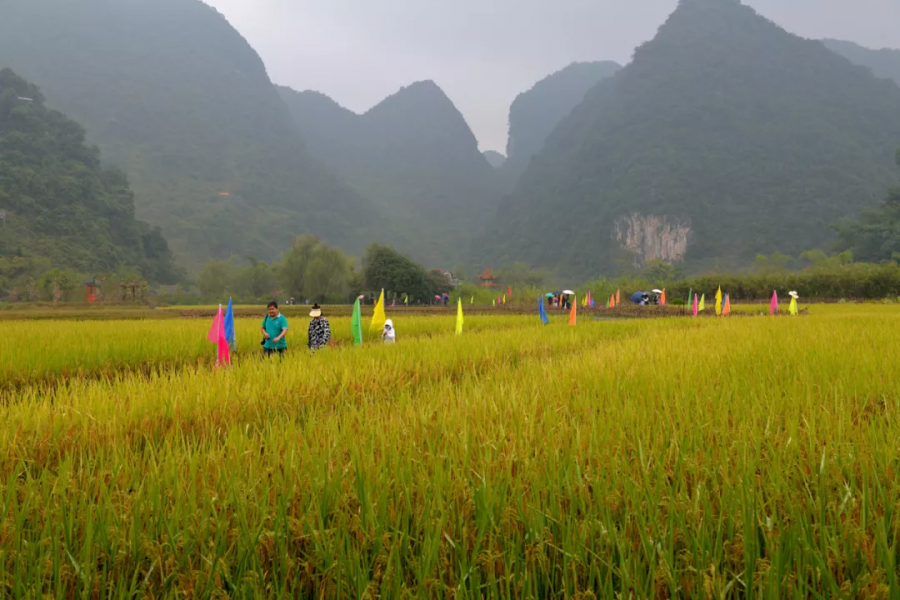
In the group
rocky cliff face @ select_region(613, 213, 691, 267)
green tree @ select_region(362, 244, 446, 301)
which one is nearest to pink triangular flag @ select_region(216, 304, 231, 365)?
green tree @ select_region(362, 244, 446, 301)

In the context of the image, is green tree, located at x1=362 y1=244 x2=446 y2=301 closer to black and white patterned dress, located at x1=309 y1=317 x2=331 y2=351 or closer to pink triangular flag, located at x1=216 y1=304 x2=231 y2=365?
black and white patterned dress, located at x1=309 y1=317 x2=331 y2=351

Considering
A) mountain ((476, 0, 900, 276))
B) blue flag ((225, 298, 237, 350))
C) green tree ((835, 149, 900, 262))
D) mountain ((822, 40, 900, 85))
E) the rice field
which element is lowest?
the rice field

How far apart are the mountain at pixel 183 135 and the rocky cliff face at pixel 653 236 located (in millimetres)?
91182

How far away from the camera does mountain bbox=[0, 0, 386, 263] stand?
136 meters

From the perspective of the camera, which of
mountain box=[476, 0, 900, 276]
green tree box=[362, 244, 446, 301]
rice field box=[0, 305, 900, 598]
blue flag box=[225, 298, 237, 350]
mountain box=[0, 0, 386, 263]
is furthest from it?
mountain box=[0, 0, 386, 263]

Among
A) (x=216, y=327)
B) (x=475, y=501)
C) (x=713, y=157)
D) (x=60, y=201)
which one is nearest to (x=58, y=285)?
(x=216, y=327)

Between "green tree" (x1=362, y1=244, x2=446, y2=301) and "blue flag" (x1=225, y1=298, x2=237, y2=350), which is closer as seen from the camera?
"blue flag" (x1=225, y1=298, x2=237, y2=350)

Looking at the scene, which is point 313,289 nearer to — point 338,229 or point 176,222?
point 176,222

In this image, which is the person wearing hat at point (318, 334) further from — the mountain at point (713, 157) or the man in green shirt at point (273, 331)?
the mountain at point (713, 157)

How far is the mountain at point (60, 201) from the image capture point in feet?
213

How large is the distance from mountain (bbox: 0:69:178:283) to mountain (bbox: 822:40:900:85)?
255m

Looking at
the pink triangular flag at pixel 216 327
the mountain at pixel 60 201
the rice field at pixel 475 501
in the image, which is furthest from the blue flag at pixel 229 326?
the mountain at pixel 60 201

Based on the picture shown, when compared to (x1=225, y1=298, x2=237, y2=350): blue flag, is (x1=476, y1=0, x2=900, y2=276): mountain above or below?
above

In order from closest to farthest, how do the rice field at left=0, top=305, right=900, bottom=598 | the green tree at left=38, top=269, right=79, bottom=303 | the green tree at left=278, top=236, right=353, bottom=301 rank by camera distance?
the rice field at left=0, top=305, right=900, bottom=598 < the green tree at left=38, top=269, right=79, bottom=303 < the green tree at left=278, top=236, right=353, bottom=301
